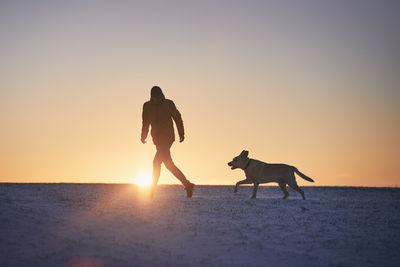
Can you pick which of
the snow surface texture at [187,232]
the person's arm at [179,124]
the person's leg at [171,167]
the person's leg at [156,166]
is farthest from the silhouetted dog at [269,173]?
the person's leg at [156,166]

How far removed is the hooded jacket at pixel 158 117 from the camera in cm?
1088

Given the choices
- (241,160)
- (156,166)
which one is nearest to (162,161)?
(156,166)

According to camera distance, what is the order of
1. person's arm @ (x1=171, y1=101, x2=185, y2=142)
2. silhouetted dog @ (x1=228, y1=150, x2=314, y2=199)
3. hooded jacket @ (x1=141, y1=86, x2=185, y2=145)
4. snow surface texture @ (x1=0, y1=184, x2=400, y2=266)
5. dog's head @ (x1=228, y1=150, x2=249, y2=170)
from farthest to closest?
dog's head @ (x1=228, y1=150, x2=249, y2=170) → silhouetted dog @ (x1=228, y1=150, x2=314, y2=199) → person's arm @ (x1=171, y1=101, x2=185, y2=142) → hooded jacket @ (x1=141, y1=86, x2=185, y2=145) → snow surface texture @ (x1=0, y1=184, x2=400, y2=266)

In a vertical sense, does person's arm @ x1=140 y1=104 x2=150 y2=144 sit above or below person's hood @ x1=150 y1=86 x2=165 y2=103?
below

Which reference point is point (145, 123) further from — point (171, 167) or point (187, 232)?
point (187, 232)

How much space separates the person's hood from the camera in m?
11.0

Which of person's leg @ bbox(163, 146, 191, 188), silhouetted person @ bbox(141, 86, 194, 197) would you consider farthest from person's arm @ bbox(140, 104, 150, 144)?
person's leg @ bbox(163, 146, 191, 188)

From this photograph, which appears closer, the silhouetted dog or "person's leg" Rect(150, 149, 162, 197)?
"person's leg" Rect(150, 149, 162, 197)

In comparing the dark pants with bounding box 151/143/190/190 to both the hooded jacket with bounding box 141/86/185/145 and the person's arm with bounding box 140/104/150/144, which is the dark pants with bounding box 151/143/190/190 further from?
the person's arm with bounding box 140/104/150/144

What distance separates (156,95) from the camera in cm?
1098

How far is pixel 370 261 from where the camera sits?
7.08m

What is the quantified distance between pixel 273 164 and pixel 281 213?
3.67 m

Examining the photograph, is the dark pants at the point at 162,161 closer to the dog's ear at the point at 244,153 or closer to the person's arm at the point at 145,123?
the person's arm at the point at 145,123

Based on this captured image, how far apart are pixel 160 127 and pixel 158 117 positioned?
0.82 ft
